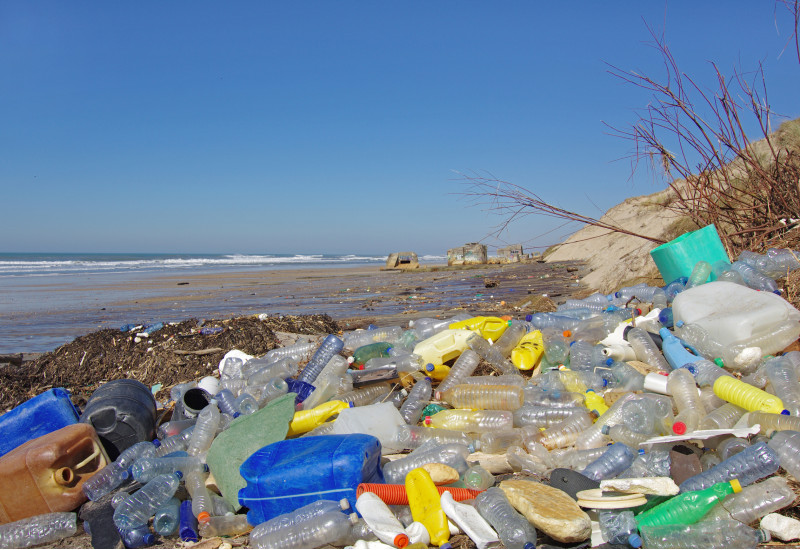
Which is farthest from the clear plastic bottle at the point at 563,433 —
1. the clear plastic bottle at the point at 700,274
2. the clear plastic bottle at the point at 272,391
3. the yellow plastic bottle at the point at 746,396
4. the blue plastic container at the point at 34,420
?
A: the blue plastic container at the point at 34,420

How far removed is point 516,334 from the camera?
5.06 metres

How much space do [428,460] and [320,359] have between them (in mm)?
2066

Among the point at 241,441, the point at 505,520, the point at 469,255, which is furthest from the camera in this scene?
the point at 469,255

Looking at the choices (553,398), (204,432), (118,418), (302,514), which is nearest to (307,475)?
(302,514)

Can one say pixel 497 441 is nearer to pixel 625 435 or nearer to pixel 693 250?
pixel 625 435

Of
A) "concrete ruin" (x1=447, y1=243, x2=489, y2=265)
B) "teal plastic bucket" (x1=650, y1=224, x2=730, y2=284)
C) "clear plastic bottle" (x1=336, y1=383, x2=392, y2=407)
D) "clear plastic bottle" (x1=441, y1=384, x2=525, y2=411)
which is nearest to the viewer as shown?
"clear plastic bottle" (x1=441, y1=384, x2=525, y2=411)

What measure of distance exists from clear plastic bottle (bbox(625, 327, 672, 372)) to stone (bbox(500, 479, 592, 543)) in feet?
6.56

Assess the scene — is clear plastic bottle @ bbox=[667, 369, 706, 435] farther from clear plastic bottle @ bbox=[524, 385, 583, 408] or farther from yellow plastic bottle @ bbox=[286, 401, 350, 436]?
yellow plastic bottle @ bbox=[286, 401, 350, 436]

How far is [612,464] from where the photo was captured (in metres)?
2.83

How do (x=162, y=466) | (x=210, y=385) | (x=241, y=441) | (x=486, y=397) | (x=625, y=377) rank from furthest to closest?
(x=210, y=385), (x=486, y=397), (x=625, y=377), (x=241, y=441), (x=162, y=466)

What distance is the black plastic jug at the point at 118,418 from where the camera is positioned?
11.7 feet

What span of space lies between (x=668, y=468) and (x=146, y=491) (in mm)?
2945

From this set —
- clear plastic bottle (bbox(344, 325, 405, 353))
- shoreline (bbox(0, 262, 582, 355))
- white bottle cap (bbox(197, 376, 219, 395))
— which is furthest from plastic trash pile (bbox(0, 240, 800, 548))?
shoreline (bbox(0, 262, 582, 355))

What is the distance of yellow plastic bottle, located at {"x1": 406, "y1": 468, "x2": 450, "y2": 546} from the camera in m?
2.44
